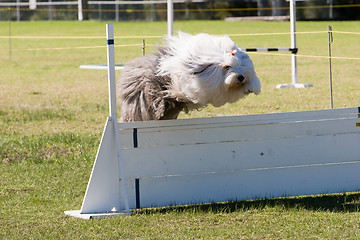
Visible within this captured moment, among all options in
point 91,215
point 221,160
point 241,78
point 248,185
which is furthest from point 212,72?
point 91,215

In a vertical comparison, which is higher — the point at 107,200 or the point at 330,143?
the point at 330,143

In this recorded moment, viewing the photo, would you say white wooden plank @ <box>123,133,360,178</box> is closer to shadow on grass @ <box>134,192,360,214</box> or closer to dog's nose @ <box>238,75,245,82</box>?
shadow on grass @ <box>134,192,360,214</box>

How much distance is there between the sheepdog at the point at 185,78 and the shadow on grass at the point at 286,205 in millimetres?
766

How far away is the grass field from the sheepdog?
20.8 inches

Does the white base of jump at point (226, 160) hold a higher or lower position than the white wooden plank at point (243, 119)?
lower

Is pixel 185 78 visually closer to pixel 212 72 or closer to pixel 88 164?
pixel 212 72

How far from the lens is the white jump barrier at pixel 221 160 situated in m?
4.64

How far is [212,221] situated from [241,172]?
671 mm

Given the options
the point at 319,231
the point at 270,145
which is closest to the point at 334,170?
the point at 270,145

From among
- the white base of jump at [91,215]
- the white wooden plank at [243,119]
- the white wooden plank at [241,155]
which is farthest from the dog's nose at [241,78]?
the white base of jump at [91,215]

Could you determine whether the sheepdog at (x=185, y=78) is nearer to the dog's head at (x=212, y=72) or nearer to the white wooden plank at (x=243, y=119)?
the dog's head at (x=212, y=72)

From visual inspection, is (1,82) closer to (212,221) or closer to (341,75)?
(341,75)

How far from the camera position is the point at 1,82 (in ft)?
45.3

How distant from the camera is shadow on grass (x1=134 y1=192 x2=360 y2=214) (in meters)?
4.64
